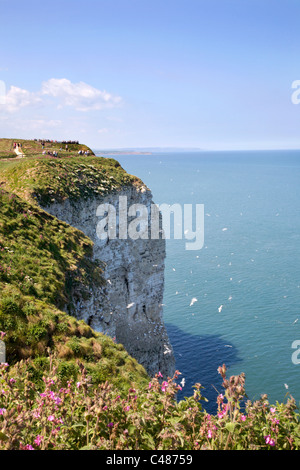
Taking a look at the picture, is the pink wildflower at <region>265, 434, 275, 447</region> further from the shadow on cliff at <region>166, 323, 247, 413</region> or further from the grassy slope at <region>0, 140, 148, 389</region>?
the shadow on cliff at <region>166, 323, 247, 413</region>

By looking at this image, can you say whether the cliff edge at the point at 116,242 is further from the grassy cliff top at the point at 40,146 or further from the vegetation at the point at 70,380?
the grassy cliff top at the point at 40,146

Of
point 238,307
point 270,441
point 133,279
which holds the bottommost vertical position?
point 238,307

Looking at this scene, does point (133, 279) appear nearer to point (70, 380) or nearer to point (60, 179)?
point (60, 179)

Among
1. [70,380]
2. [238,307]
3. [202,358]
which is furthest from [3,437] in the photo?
[238,307]

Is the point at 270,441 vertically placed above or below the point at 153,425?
above

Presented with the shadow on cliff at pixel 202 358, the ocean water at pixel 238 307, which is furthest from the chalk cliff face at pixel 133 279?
the ocean water at pixel 238 307
